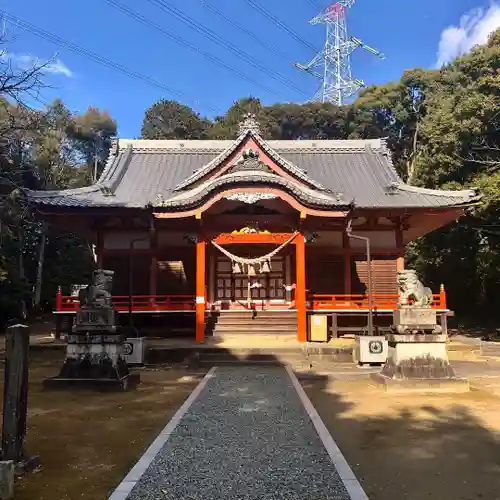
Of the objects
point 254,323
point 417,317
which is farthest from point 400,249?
point 417,317

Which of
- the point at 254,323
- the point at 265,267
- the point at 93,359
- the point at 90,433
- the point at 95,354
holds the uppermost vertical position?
the point at 265,267

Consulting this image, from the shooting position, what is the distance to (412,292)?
10508mm

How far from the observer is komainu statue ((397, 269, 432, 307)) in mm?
10406

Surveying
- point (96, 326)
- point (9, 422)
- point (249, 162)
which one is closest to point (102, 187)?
point (249, 162)

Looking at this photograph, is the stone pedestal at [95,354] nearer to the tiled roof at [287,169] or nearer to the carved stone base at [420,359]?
the carved stone base at [420,359]

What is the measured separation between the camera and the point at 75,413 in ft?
25.6

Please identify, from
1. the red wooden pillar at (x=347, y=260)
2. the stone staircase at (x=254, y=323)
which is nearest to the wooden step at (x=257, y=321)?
the stone staircase at (x=254, y=323)

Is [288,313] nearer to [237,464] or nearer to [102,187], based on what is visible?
[102,187]

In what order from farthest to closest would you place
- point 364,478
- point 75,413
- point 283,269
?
point 283,269 < point 75,413 < point 364,478

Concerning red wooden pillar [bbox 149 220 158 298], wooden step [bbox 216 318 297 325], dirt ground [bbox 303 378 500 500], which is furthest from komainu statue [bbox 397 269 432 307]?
red wooden pillar [bbox 149 220 158 298]

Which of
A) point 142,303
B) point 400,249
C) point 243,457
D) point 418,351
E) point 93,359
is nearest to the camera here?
point 243,457

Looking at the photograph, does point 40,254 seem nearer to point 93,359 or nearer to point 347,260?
point 347,260

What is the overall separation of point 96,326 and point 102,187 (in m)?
9.85

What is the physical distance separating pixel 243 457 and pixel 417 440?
7.77 feet
